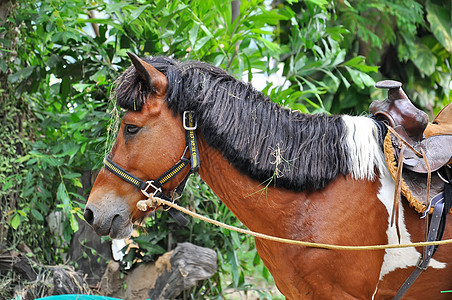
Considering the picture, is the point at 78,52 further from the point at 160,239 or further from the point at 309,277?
the point at 309,277

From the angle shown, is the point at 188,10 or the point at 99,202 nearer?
the point at 99,202

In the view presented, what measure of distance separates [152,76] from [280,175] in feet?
2.23

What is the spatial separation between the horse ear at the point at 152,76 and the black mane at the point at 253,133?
3cm

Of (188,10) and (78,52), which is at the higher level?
(188,10)

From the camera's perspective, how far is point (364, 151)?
6.51ft

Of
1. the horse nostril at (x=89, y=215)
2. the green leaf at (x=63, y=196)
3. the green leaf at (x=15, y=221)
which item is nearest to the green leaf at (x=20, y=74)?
the green leaf at (x=63, y=196)

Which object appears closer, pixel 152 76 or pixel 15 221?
pixel 152 76

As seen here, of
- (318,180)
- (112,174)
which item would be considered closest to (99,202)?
(112,174)

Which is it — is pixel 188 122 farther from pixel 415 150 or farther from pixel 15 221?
pixel 15 221

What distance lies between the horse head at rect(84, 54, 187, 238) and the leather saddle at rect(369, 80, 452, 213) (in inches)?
36.0

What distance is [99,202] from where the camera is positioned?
6.57 feet

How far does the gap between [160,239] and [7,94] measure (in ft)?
5.31

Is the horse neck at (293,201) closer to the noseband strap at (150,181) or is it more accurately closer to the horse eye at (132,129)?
the noseband strap at (150,181)

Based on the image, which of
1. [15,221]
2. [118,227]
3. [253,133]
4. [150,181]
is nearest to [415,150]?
[253,133]
